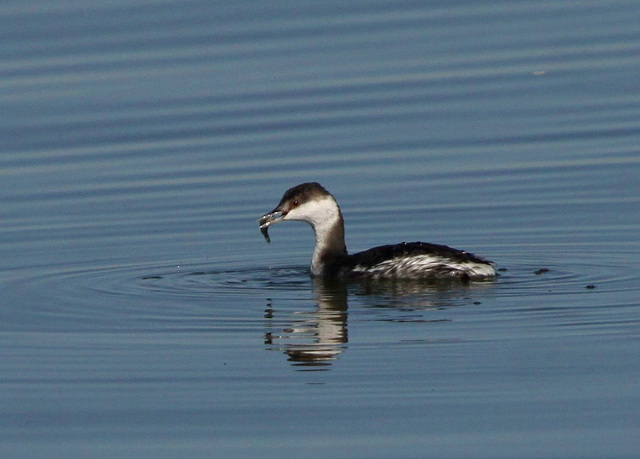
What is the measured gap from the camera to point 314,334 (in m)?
11.6

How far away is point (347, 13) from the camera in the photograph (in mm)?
24891

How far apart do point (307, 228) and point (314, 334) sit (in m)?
4.82

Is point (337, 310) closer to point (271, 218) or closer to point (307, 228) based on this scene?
point (271, 218)

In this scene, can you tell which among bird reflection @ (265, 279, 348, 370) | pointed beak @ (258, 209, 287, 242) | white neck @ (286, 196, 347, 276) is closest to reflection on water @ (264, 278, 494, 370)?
bird reflection @ (265, 279, 348, 370)

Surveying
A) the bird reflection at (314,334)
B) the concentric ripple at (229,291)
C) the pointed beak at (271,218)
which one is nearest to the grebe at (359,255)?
the pointed beak at (271,218)

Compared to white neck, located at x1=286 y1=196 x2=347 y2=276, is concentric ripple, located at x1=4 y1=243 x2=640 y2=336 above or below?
below

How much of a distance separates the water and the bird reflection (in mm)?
33

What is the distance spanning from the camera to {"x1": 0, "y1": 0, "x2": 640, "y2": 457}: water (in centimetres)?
942

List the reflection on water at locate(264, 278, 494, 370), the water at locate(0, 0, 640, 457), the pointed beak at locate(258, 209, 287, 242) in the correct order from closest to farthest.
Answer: the water at locate(0, 0, 640, 457) → the reflection on water at locate(264, 278, 494, 370) → the pointed beak at locate(258, 209, 287, 242)

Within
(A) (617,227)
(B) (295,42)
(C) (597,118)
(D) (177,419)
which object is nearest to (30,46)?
(B) (295,42)

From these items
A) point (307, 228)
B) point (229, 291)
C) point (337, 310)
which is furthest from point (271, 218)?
point (307, 228)

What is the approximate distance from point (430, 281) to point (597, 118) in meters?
6.17

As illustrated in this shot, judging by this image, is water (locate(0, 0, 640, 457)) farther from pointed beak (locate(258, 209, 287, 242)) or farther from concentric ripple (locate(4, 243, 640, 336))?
pointed beak (locate(258, 209, 287, 242))

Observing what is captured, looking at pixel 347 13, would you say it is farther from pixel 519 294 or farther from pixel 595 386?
pixel 595 386
